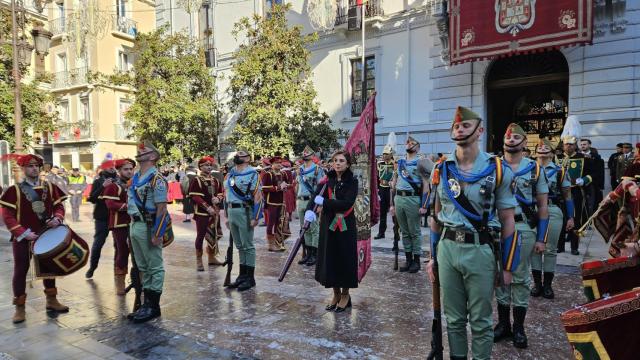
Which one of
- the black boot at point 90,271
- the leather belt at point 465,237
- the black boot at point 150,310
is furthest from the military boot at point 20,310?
the leather belt at point 465,237

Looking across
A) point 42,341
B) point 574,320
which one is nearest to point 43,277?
point 42,341

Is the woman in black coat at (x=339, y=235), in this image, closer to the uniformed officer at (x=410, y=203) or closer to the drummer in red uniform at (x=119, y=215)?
the uniformed officer at (x=410, y=203)

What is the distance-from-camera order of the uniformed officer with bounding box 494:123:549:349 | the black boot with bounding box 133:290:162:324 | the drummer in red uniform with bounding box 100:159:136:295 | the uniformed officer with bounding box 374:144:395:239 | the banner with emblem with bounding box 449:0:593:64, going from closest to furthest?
1. the uniformed officer with bounding box 494:123:549:349
2. the black boot with bounding box 133:290:162:324
3. the drummer in red uniform with bounding box 100:159:136:295
4. the uniformed officer with bounding box 374:144:395:239
5. the banner with emblem with bounding box 449:0:593:64

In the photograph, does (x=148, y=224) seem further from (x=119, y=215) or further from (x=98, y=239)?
(x=98, y=239)

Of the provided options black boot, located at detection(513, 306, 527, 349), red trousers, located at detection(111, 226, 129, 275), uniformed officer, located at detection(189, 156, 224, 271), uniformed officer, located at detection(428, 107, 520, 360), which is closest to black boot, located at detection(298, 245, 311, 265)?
uniformed officer, located at detection(189, 156, 224, 271)

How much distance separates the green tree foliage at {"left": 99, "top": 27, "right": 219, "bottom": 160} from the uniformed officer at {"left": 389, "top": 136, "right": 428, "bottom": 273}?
14346mm

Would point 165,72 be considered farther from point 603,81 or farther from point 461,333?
point 461,333

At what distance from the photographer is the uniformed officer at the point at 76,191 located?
15531mm

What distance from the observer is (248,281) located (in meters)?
6.68

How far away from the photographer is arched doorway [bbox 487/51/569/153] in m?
15.5

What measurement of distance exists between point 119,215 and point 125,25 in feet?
102

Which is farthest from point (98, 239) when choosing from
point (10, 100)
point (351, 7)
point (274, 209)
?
point (351, 7)

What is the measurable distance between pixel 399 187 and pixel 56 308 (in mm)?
5368

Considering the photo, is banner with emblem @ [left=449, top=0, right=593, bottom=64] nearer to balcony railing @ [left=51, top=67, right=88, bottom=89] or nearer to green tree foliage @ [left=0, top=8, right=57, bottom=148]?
green tree foliage @ [left=0, top=8, right=57, bottom=148]
